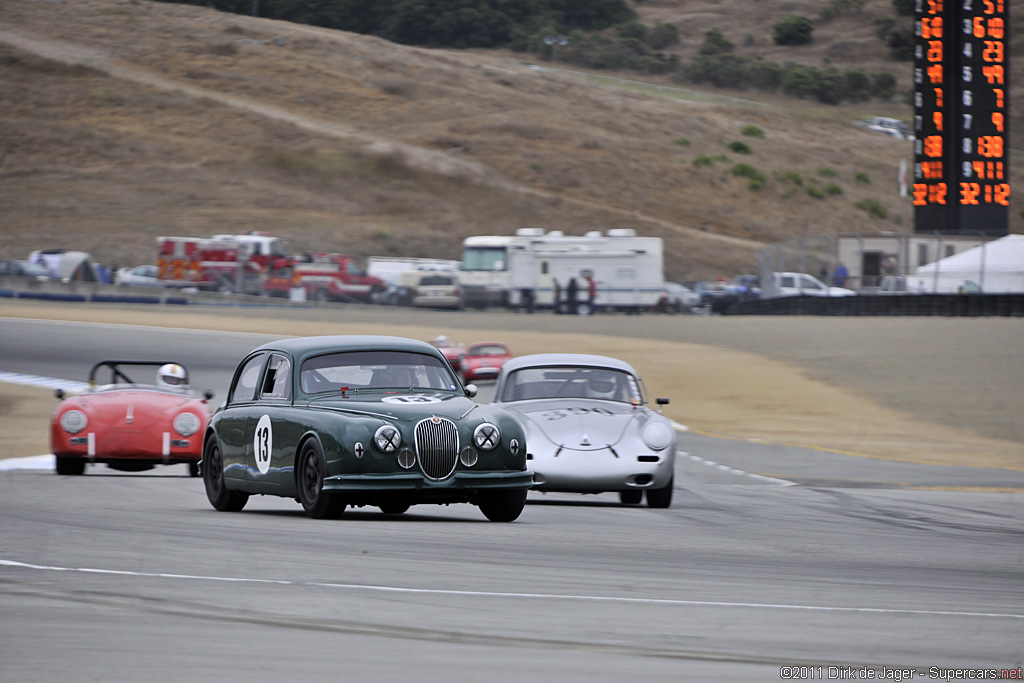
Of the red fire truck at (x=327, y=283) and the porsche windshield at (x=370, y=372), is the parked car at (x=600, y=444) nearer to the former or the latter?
the porsche windshield at (x=370, y=372)

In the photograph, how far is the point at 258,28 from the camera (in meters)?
106

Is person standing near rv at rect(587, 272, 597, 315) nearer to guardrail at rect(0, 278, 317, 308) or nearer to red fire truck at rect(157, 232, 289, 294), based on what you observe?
guardrail at rect(0, 278, 317, 308)

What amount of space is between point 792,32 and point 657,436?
142750 mm

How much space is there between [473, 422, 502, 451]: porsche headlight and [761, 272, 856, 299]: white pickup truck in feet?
115

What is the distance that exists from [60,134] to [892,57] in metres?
93.1

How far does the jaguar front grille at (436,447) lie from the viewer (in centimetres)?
837

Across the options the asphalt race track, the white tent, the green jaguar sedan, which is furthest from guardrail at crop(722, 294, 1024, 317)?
the green jaguar sedan

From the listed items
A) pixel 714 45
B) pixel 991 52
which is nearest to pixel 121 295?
pixel 991 52

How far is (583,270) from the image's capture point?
45.0 meters

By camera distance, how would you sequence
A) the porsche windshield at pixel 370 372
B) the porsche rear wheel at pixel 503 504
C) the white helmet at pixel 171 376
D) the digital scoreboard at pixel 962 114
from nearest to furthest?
the porsche rear wheel at pixel 503 504 → the porsche windshield at pixel 370 372 → the white helmet at pixel 171 376 → the digital scoreboard at pixel 962 114

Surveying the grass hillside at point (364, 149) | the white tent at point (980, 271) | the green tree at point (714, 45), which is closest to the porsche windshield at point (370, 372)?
the white tent at point (980, 271)

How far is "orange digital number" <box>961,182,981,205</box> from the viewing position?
2005 inches

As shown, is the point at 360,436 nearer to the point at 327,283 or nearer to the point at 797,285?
the point at 327,283

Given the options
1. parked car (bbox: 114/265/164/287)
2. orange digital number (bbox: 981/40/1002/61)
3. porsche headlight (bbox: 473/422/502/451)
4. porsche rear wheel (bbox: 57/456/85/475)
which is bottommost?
porsche rear wheel (bbox: 57/456/85/475)
